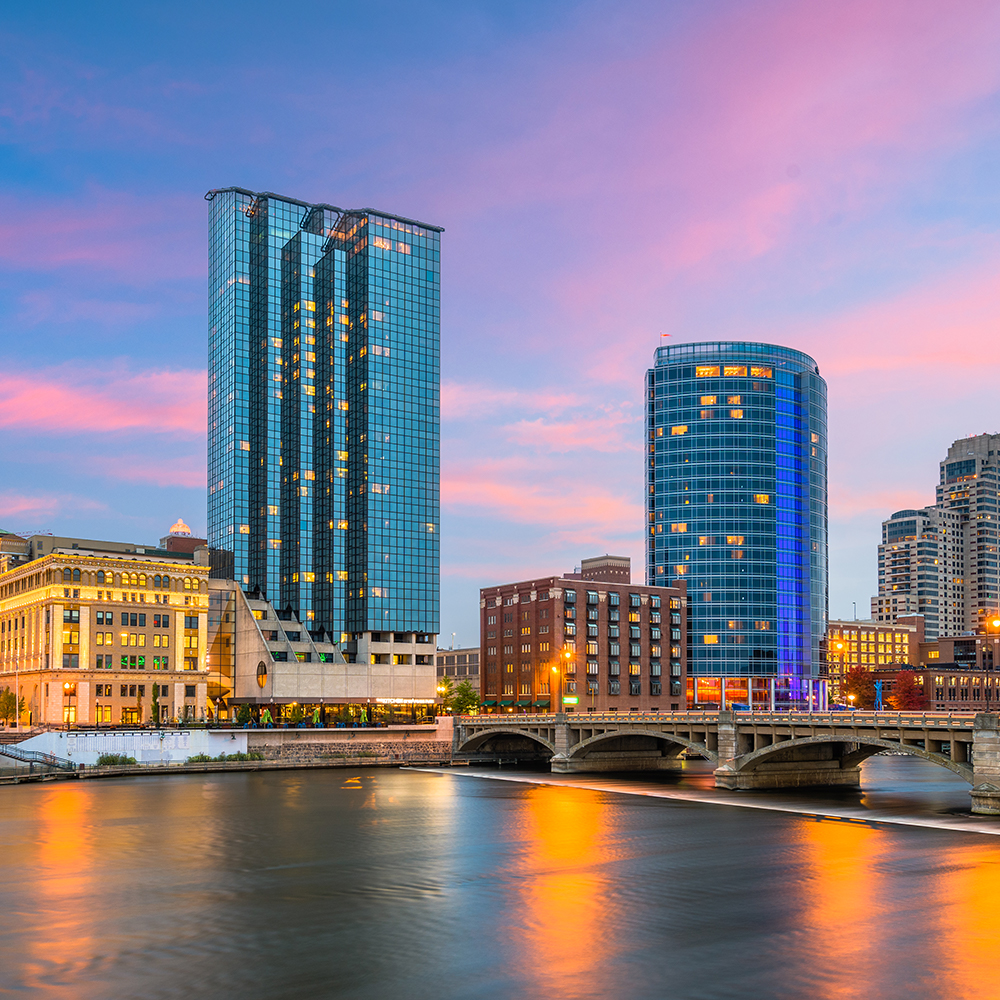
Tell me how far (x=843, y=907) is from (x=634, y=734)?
285 ft

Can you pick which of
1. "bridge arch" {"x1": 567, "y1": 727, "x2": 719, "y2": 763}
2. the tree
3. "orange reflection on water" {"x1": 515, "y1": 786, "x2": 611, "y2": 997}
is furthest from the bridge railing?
the tree

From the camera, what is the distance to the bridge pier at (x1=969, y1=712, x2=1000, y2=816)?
8869cm

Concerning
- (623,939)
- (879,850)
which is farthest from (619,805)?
(623,939)

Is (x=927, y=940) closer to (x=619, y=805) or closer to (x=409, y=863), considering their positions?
(x=409, y=863)

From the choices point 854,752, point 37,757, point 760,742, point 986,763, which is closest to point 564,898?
point 986,763

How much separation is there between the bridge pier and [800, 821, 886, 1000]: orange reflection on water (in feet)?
42.0

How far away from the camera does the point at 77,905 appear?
54.8 metres

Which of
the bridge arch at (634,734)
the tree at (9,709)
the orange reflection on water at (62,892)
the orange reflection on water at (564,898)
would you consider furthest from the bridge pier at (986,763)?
the tree at (9,709)

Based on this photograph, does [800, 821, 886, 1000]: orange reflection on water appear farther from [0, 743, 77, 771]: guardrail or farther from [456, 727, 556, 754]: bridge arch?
[0, 743, 77, 771]: guardrail

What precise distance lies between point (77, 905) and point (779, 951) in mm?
33168

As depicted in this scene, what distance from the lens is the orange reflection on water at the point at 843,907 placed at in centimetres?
4125

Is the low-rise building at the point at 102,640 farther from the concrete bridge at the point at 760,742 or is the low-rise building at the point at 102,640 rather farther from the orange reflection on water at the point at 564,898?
the orange reflection on water at the point at 564,898

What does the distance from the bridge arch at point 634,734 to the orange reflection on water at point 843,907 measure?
38.8 metres

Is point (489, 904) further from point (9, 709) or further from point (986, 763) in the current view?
point (9, 709)
